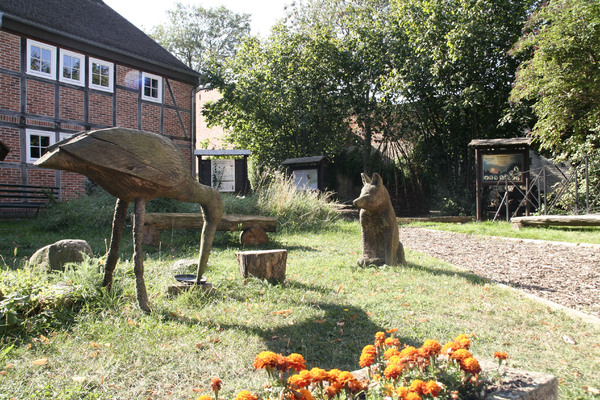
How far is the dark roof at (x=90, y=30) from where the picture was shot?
1138 cm

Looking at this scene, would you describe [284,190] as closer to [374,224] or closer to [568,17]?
[374,224]

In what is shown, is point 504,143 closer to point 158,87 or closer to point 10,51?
point 158,87

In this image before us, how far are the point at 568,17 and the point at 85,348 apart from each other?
38.9 feet

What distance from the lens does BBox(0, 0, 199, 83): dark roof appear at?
11375 millimetres

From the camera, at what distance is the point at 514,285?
4754 millimetres

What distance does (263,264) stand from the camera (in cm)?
438

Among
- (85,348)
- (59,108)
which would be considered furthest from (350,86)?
(85,348)

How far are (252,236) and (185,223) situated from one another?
1213 mm

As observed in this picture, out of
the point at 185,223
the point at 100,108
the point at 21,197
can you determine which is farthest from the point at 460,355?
the point at 100,108

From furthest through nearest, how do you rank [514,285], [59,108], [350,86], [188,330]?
Result: [350,86] → [59,108] → [514,285] → [188,330]

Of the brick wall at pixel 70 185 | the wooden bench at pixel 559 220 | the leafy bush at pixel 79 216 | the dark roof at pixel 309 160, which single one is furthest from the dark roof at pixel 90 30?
the wooden bench at pixel 559 220

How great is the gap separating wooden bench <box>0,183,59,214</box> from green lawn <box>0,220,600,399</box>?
290 inches

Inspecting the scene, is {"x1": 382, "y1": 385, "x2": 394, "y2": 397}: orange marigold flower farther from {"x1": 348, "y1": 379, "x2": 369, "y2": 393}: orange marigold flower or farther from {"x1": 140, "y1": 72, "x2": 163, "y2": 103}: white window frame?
{"x1": 140, "y1": 72, "x2": 163, "y2": 103}: white window frame

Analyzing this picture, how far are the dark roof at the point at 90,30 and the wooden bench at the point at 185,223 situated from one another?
8.23 m
